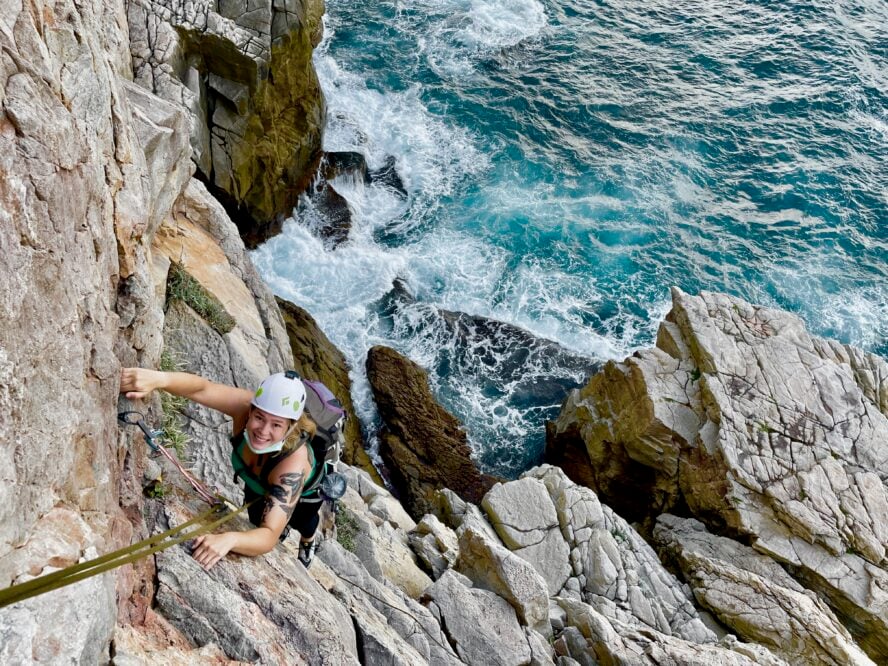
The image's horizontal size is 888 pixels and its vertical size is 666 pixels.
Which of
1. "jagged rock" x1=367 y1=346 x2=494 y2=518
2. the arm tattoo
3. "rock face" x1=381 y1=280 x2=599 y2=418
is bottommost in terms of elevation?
"jagged rock" x1=367 y1=346 x2=494 y2=518

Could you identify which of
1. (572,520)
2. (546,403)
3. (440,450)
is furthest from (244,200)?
(572,520)

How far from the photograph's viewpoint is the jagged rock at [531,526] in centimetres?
1526

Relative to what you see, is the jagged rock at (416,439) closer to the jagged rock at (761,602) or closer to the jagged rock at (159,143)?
the jagged rock at (761,602)

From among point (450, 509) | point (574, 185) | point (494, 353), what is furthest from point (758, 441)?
point (574, 185)

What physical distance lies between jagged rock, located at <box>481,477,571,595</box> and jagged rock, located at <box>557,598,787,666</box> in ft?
7.88

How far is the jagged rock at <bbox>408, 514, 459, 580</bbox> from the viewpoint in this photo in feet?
43.7

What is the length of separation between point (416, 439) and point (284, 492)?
1568 centimetres

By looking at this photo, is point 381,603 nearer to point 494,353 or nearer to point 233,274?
point 233,274

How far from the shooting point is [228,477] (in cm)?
952

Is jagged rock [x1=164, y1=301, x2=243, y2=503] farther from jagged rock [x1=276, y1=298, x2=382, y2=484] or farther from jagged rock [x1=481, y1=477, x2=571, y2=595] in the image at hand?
jagged rock [x1=276, y1=298, x2=382, y2=484]

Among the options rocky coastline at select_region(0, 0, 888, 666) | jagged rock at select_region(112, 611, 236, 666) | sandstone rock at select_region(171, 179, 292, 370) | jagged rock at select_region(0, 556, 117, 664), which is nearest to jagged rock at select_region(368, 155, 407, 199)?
rocky coastline at select_region(0, 0, 888, 666)

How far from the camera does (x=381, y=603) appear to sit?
988 centimetres

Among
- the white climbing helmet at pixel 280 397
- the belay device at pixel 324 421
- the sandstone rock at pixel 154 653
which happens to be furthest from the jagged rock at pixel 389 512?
the white climbing helmet at pixel 280 397

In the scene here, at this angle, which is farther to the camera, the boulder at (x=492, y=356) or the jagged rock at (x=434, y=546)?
the boulder at (x=492, y=356)
